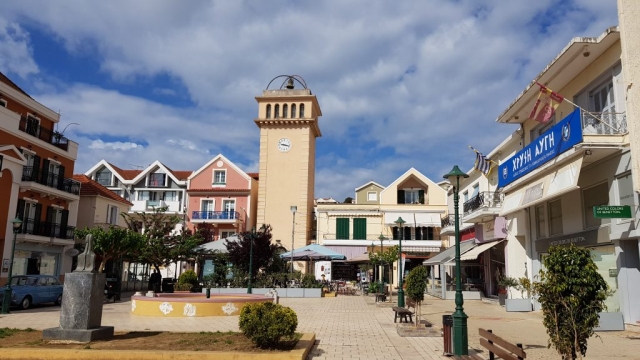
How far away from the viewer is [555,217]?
63.5 feet

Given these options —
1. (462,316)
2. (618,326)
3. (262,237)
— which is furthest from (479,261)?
(462,316)

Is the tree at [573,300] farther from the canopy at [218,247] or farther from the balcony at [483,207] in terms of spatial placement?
the canopy at [218,247]

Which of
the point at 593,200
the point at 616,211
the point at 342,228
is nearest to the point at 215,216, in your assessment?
the point at 342,228

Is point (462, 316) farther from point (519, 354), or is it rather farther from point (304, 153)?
point (304, 153)

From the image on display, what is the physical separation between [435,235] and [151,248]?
24776 millimetres

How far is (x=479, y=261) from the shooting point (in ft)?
100.0

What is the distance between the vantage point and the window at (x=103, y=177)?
51.0 meters

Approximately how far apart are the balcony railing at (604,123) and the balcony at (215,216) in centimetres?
3410

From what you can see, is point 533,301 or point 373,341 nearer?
point 373,341

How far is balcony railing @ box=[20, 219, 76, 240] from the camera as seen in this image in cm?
2933

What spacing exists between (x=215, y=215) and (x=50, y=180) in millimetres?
16114

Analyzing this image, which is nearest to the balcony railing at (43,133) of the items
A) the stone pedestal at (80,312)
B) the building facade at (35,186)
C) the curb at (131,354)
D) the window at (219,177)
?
the building facade at (35,186)

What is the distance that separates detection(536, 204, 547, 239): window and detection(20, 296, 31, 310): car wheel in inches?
854

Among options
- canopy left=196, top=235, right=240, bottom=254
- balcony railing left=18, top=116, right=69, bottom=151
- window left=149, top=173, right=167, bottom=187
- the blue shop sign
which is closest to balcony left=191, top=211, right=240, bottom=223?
window left=149, top=173, right=167, bottom=187
